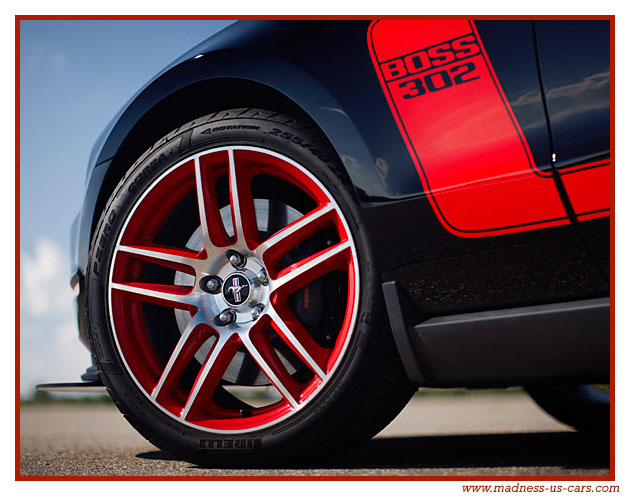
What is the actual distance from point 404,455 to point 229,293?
729 millimetres

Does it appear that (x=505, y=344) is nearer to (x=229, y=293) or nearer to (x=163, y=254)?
(x=229, y=293)

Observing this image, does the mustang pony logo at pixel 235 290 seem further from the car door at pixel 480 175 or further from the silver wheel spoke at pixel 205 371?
the car door at pixel 480 175

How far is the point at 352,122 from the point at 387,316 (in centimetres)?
49

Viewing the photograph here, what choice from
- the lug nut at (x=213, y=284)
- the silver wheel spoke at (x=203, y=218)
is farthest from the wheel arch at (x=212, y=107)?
the lug nut at (x=213, y=284)

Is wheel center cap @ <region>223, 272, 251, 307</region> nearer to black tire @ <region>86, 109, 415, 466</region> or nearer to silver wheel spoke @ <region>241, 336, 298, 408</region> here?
silver wheel spoke @ <region>241, 336, 298, 408</region>

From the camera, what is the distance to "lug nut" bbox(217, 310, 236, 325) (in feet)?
5.81

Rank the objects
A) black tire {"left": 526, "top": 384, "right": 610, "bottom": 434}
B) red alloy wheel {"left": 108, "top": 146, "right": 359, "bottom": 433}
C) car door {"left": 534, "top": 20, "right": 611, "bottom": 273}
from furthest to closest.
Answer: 1. black tire {"left": 526, "top": 384, "right": 610, "bottom": 434}
2. red alloy wheel {"left": 108, "top": 146, "right": 359, "bottom": 433}
3. car door {"left": 534, "top": 20, "right": 611, "bottom": 273}

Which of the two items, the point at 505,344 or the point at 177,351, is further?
the point at 177,351

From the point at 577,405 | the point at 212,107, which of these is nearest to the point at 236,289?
the point at 212,107

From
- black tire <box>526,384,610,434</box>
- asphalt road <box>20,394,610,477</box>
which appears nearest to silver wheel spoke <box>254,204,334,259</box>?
asphalt road <box>20,394,610,477</box>

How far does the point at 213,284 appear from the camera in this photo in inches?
71.4

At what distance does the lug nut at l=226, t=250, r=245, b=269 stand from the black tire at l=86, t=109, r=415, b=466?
312 millimetres

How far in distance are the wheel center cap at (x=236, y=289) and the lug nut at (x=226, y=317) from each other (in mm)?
25
